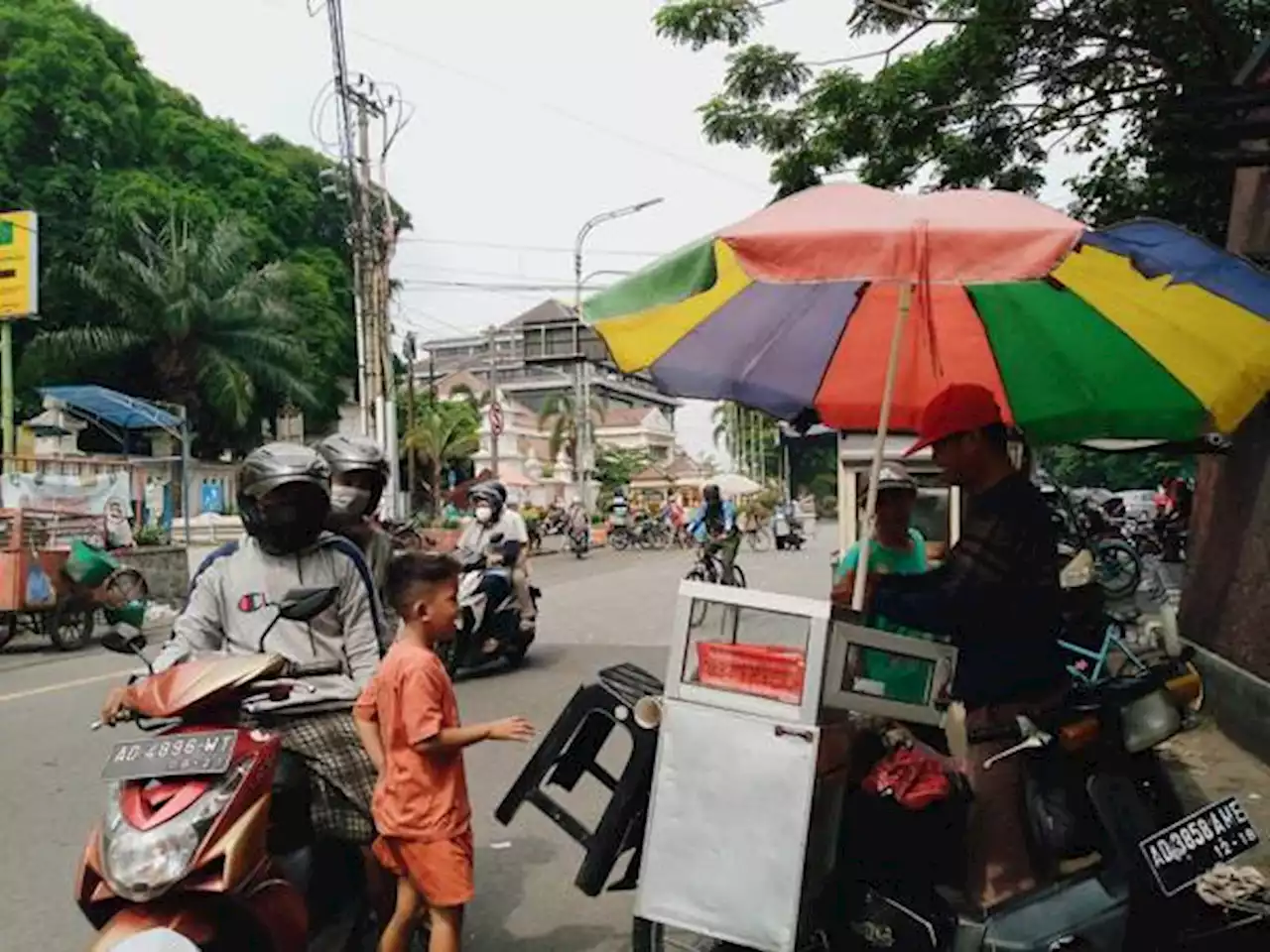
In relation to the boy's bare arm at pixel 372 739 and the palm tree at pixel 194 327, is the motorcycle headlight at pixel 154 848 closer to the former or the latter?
the boy's bare arm at pixel 372 739

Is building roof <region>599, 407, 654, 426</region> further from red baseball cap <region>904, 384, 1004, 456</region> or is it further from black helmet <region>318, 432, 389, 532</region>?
red baseball cap <region>904, 384, 1004, 456</region>

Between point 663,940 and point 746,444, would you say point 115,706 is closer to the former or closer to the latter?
point 663,940

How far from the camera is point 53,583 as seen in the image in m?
10.8

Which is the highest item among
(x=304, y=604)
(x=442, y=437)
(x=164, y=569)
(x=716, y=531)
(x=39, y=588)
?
(x=442, y=437)

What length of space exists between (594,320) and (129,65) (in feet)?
109

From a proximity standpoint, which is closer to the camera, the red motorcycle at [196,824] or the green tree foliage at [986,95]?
the red motorcycle at [196,824]

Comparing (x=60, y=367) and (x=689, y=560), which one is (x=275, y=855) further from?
(x=60, y=367)

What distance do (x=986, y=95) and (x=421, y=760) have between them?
7.80 metres

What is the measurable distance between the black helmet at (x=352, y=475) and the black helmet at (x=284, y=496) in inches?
49.3

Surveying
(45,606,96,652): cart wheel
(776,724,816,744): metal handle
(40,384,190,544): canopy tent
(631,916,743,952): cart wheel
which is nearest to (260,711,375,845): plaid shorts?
(631,916,743,952): cart wheel

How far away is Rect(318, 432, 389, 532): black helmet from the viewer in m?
4.54

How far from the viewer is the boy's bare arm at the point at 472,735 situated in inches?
110

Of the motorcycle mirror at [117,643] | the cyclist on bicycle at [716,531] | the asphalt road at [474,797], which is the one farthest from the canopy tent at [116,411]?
the motorcycle mirror at [117,643]

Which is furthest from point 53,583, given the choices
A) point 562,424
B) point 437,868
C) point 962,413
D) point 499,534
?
point 562,424
